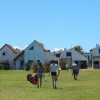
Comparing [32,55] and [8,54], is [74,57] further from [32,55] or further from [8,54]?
[8,54]

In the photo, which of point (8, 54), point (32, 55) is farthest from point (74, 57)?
point (8, 54)

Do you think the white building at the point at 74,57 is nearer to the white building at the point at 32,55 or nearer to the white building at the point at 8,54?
the white building at the point at 32,55

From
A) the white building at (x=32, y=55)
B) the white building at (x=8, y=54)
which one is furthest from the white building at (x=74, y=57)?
the white building at (x=8, y=54)

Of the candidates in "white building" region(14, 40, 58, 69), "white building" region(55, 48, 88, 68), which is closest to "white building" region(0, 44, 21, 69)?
"white building" region(14, 40, 58, 69)

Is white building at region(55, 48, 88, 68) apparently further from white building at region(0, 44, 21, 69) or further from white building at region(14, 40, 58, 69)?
white building at region(0, 44, 21, 69)

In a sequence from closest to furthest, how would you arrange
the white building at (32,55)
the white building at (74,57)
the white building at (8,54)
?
the white building at (32,55) < the white building at (8,54) < the white building at (74,57)

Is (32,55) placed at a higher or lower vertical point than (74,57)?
lower

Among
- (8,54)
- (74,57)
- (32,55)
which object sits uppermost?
(8,54)

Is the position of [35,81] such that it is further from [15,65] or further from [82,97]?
[15,65]

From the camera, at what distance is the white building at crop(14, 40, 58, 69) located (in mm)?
105000

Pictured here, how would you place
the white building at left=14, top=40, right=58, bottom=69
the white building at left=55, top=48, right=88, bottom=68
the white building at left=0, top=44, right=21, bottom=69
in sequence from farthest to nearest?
the white building at left=55, top=48, right=88, bottom=68 < the white building at left=0, top=44, right=21, bottom=69 < the white building at left=14, top=40, right=58, bottom=69

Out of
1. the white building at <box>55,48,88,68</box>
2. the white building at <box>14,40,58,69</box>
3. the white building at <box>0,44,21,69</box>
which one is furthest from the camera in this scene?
the white building at <box>55,48,88,68</box>

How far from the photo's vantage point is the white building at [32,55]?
10500cm

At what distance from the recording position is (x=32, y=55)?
347 ft
